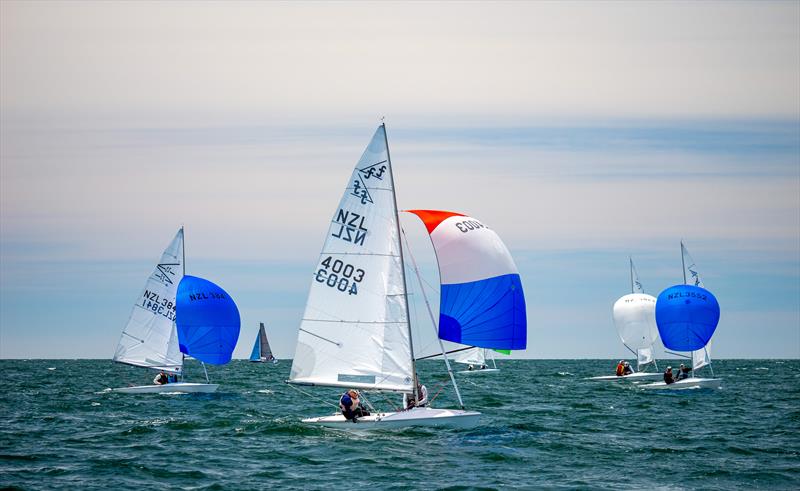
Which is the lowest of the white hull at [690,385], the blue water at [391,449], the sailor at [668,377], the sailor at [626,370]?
the blue water at [391,449]

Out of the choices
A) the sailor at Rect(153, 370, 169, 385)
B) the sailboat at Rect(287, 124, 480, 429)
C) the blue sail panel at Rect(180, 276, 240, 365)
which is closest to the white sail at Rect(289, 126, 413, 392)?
the sailboat at Rect(287, 124, 480, 429)

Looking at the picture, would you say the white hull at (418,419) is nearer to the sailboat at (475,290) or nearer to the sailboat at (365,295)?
the sailboat at (365,295)

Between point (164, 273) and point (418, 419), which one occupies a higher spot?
point (164, 273)

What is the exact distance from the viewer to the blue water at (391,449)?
23266 mm

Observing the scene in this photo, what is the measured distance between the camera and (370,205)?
2822 centimetres

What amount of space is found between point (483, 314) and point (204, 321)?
25978mm

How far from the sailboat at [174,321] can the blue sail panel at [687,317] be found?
26476 mm

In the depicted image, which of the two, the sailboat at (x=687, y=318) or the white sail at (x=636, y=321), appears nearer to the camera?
the sailboat at (x=687, y=318)

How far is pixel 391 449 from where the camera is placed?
26.6 metres

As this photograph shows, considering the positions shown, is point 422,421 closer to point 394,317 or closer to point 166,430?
point 394,317

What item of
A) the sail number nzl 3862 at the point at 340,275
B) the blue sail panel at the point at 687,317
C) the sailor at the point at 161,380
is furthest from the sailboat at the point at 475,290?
the blue sail panel at the point at 687,317

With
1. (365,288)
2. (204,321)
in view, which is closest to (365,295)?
(365,288)

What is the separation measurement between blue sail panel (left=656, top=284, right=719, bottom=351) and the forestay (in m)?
34.3

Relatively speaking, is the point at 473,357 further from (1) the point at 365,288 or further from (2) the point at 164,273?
(1) the point at 365,288
